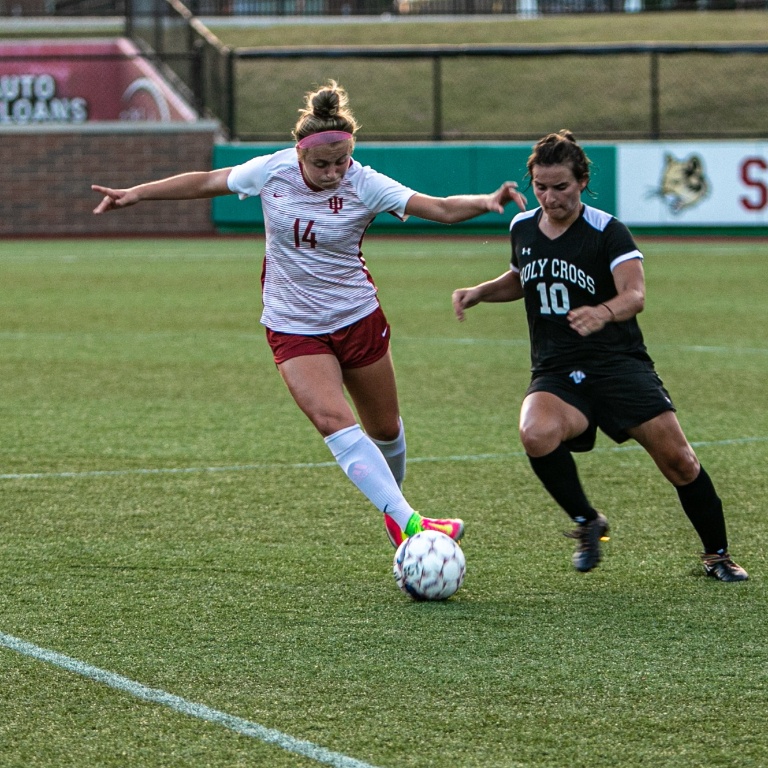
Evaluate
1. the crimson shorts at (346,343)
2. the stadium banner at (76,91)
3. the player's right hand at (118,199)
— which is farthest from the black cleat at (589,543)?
the stadium banner at (76,91)

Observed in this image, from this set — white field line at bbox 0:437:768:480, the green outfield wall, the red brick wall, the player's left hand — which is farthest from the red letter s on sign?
the player's left hand

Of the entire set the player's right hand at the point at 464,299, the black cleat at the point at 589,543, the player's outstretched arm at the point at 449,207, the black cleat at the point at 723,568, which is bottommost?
the black cleat at the point at 723,568

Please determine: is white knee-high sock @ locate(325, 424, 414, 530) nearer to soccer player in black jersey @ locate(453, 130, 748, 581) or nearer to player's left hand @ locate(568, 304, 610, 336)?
soccer player in black jersey @ locate(453, 130, 748, 581)

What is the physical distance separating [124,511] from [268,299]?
4.89ft

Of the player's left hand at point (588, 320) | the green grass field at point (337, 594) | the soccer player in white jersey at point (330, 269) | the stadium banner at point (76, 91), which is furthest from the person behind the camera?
the stadium banner at point (76, 91)

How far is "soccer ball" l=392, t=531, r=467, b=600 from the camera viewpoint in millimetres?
5098

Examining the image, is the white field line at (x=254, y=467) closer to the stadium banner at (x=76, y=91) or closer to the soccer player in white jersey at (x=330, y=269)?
the soccer player in white jersey at (x=330, y=269)

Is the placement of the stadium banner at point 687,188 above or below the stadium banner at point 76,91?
below

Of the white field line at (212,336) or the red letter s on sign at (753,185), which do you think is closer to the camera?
the white field line at (212,336)

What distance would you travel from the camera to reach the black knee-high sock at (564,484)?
536 centimetres

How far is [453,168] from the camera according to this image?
24750 mm

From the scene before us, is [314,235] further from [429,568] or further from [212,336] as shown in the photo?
[212,336]

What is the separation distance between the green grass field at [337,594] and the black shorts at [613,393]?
0.63m

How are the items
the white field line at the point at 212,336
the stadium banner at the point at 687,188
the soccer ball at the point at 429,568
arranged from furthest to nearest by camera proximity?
the stadium banner at the point at 687,188 < the white field line at the point at 212,336 < the soccer ball at the point at 429,568
